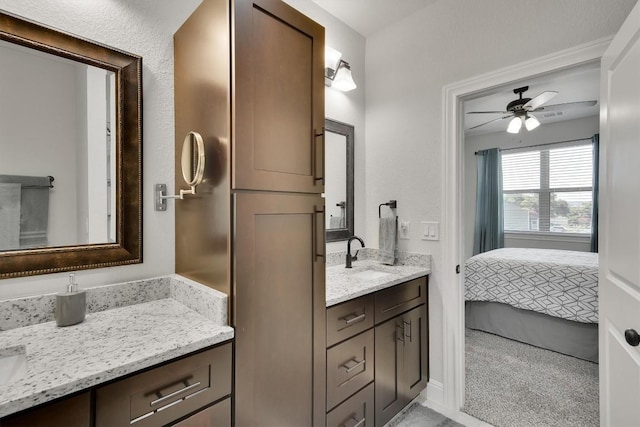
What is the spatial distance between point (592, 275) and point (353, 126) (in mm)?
2422

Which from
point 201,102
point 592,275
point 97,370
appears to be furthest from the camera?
point 592,275

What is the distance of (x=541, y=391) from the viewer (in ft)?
7.29

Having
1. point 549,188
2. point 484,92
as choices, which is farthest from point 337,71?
point 549,188

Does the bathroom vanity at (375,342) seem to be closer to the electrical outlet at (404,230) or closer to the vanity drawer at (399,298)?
the vanity drawer at (399,298)

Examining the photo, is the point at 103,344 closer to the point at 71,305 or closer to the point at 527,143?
the point at 71,305

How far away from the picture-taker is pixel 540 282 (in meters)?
2.93

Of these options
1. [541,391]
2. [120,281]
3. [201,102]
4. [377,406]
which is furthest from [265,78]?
[541,391]

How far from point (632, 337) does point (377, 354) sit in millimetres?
1046

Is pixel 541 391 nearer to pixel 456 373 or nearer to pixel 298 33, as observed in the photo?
pixel 456 373

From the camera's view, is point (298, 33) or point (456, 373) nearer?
point (298, 33)

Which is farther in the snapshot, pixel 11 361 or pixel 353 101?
pixel 353 101

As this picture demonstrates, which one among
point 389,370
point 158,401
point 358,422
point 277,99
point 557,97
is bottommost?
point 358,422

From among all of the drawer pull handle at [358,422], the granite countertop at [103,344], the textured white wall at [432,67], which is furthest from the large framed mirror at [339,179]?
the granite countertop at [103,344]

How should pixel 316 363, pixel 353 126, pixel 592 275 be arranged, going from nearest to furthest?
pixel 316 363 < pixel 353 126 < pixel 592 275
